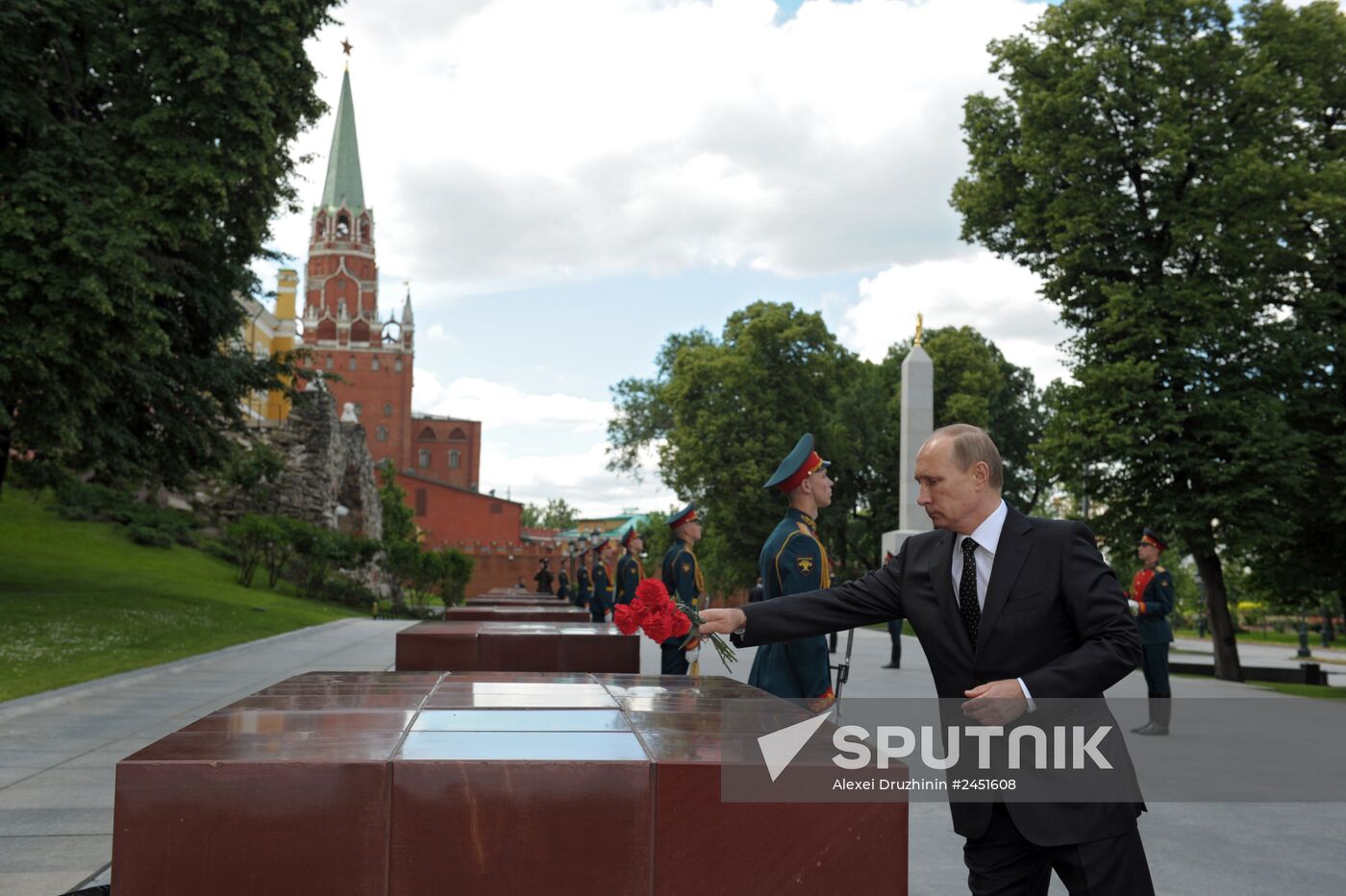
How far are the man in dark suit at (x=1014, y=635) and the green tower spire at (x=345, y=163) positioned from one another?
10737cm

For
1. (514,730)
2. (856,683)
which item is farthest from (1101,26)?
(514,730)

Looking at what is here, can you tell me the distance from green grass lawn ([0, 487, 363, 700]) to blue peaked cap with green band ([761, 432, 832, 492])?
8.56 m

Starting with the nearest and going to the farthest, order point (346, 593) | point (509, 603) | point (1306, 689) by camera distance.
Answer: point (509, 603), point (1306, 689), point (346, 593)

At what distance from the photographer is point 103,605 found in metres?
21.0

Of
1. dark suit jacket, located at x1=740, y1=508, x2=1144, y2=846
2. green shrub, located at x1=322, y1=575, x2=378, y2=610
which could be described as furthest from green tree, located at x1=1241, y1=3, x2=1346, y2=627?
green shrub, located at x1=322, y1=575, x2=378, y2=610

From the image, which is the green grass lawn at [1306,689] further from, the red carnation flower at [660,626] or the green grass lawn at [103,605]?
the green grass lawn at [103,605]

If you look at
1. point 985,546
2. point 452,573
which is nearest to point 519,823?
point 985,546

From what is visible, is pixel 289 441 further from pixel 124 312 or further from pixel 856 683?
pixel 856 683

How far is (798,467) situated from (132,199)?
14281 mm

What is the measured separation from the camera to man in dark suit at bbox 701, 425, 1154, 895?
117 inches

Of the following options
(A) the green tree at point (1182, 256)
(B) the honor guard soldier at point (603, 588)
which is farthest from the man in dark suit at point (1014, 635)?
(B) the honor guard soldier at point (603, 588)

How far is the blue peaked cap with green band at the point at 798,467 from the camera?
639cm

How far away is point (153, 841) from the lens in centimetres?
289

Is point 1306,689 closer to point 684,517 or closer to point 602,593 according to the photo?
point 602,593
